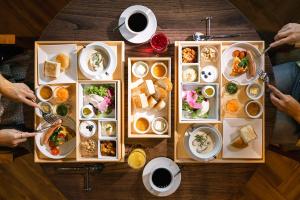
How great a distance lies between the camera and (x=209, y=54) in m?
2.55

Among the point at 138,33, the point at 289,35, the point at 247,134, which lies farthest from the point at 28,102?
the point at 289,35

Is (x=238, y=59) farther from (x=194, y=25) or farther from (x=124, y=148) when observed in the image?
(x=124, y=148)

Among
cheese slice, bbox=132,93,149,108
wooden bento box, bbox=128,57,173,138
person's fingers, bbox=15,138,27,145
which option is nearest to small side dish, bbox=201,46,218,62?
wooden bento box, bbox=128,57,173,138

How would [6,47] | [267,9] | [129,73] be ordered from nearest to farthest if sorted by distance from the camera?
1. [129,73]
2. [6,47]
3. [267,9]

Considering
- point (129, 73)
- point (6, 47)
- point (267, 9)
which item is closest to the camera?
point (129, 73)

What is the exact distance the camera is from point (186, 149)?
8.41ft

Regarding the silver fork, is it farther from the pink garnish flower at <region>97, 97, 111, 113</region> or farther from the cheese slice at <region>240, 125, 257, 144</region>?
the pink garnish flower at <region>97, 97, 111, 113</region>

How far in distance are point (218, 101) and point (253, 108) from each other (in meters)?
0.25

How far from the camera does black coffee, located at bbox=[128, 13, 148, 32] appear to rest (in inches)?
101

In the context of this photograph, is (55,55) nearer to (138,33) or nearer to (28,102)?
(28,102)

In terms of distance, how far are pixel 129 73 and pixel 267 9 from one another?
→ 6.09 ft

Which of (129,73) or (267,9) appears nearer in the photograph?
(129,73)

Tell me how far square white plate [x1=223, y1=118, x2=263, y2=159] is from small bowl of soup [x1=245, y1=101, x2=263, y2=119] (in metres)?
0.04

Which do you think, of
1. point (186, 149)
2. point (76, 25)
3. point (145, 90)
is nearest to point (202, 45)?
point (145, 90)
